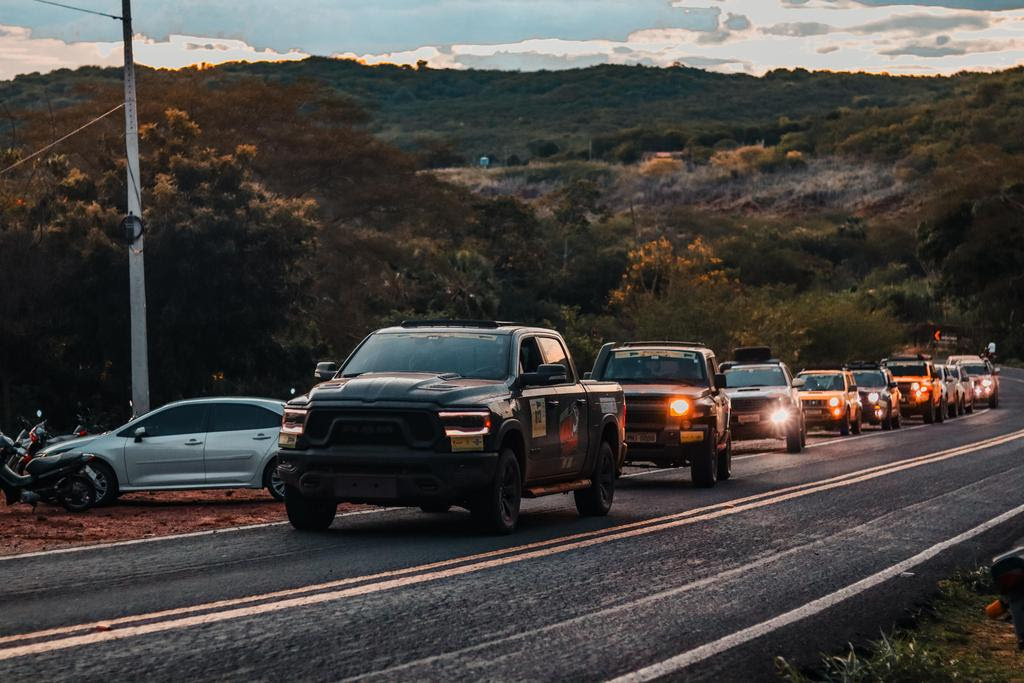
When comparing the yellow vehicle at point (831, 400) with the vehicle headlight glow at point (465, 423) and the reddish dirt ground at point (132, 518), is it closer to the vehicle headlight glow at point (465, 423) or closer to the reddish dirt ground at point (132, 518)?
the reddish dirt ground at point (132, 518)

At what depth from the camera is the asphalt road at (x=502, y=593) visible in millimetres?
8469

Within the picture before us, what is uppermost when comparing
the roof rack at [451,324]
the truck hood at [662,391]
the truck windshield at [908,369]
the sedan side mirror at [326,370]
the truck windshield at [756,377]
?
the roof rack at [451,324]

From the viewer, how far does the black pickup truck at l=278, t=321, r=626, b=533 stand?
13.7 metres

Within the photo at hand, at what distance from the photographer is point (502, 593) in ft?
35.8

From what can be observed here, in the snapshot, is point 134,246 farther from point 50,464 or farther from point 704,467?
point 704,467

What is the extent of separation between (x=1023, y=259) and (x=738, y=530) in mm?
62525

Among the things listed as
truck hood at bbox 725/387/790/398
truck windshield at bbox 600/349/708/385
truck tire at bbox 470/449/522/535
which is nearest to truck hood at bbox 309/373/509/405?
truck tire at bbox 470/449/522/535

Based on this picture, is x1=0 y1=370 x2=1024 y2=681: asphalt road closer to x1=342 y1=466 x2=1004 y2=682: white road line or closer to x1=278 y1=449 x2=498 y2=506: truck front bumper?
x1=342 y1=466 x2=1004 y2=682: white road line

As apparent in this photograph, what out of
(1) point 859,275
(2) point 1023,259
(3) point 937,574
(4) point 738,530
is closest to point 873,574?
(3) point 937,574

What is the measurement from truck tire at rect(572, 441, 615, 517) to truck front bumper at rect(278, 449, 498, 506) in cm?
287

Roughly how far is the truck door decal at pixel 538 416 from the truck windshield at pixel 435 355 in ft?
1.34

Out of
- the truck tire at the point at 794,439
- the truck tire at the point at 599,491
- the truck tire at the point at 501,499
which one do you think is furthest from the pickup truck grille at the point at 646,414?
the truck tire at the point at 794,439

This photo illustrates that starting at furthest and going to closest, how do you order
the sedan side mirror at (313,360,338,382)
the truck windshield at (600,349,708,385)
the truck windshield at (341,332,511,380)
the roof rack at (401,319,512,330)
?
1. the truck windshield at (600,349,708,385)
2. the roof rack at (401,319,512,330)
3. the truck windshield at (341,332,511,380)
4. the sedan side mirror at (313,360,338,382)

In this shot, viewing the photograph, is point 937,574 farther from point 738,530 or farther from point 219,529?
point 219,529
